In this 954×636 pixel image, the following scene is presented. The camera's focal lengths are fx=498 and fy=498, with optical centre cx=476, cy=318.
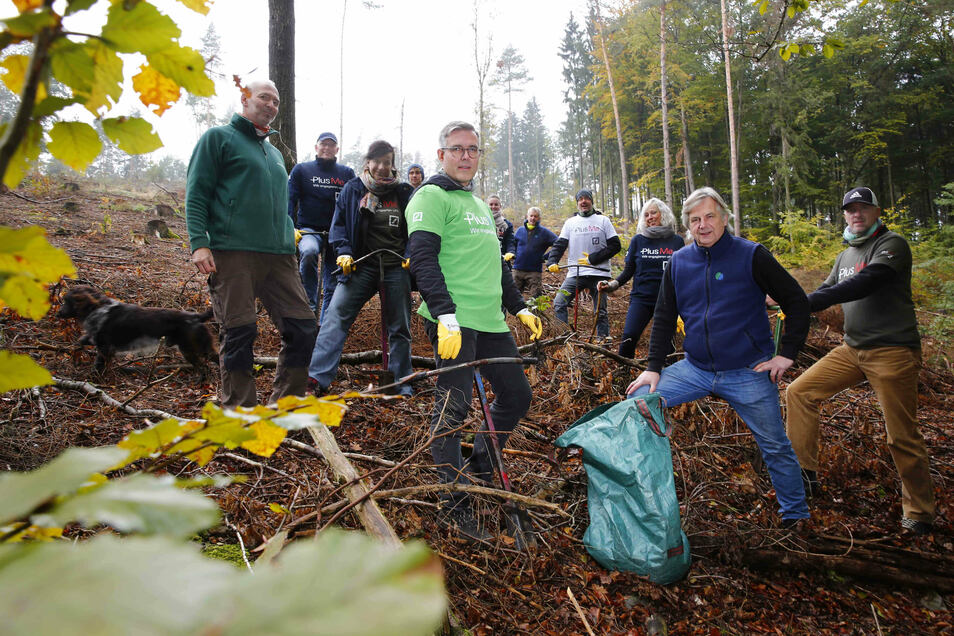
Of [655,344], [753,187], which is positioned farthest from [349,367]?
[753,187]

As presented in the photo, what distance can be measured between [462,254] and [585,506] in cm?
184

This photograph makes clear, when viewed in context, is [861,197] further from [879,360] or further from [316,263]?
[316,263]

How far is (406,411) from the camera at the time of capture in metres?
3.99

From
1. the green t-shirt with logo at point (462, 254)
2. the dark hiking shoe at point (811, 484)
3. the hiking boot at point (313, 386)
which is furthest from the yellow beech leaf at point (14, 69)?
the dark hiking shoe at point (811, 484)

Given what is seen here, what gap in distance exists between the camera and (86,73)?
0.53 metres

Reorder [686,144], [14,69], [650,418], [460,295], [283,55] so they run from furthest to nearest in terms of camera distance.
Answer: [686,144], [283,55], [460,295], [650,418], [14,69]

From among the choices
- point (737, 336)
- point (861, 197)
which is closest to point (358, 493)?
point (737, 336)

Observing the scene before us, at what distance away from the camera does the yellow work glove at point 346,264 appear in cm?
425

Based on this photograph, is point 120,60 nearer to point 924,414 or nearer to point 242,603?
point 242,603

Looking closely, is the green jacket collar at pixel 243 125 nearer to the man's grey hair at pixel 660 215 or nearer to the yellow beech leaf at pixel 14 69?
the yellow beech leaf at pixel 14 69

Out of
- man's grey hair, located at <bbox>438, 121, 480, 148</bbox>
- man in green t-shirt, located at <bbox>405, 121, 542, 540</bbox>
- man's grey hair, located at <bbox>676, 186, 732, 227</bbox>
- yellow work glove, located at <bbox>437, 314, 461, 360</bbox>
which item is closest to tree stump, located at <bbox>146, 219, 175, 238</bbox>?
man's grey hair, located at <bbox>438, 121, 480, 148</bbox>

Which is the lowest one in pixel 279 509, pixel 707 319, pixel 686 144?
pixel 279 509

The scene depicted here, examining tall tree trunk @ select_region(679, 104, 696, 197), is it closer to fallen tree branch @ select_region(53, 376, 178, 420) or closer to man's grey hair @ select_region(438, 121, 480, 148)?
man's grey hair @ select_region(438, 121, 480, 148)

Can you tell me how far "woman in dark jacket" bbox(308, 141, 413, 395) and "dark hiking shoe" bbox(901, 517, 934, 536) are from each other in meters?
3.74
